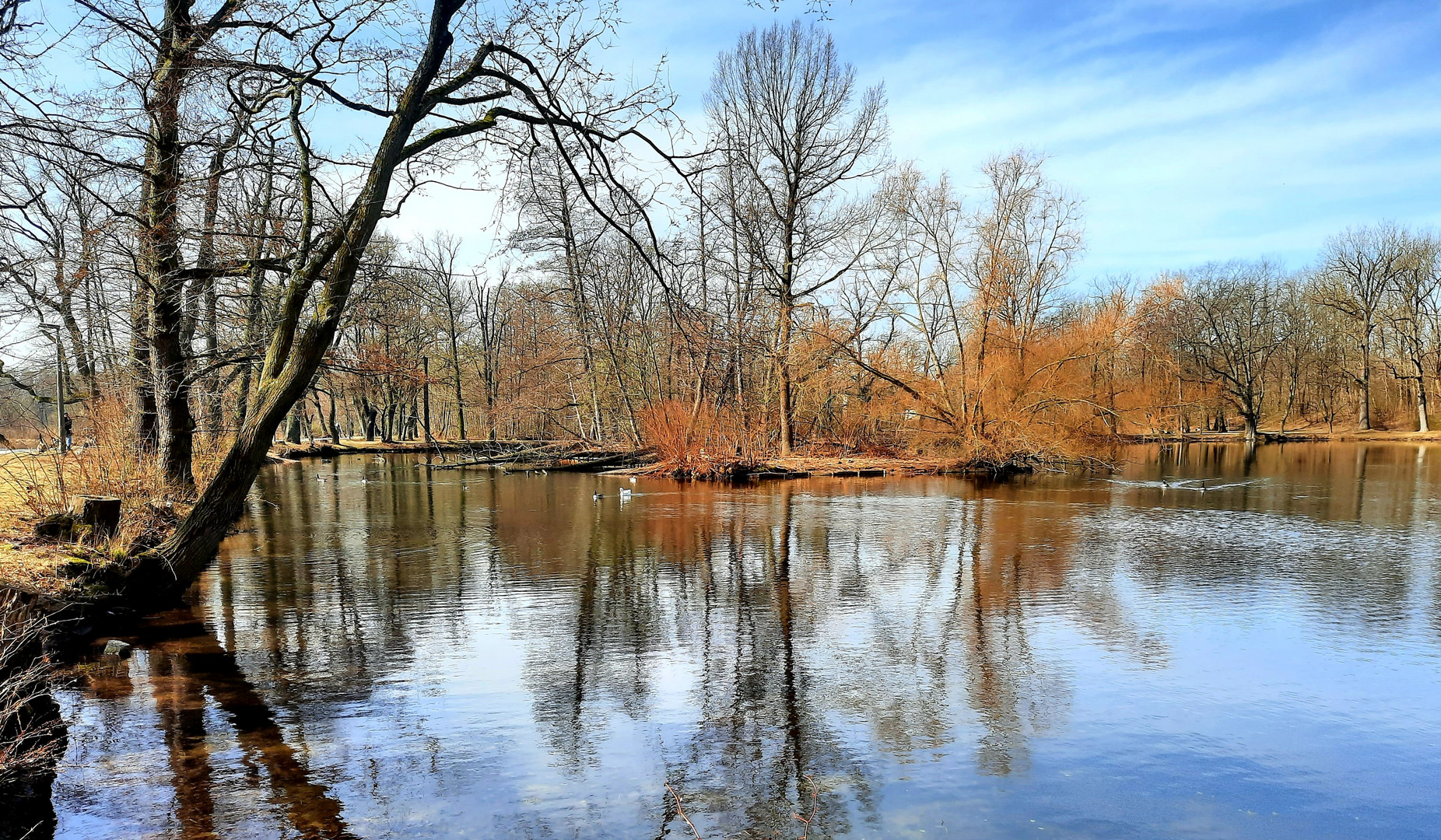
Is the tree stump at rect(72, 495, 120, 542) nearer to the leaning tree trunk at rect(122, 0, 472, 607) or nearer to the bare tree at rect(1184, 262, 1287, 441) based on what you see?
the leaning tree trunk at rect(122, 0, 472, 607)

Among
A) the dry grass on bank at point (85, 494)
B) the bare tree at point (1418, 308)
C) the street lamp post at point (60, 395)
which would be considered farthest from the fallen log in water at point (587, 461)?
the bare tree at point (1418, 308)

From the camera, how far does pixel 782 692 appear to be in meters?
6.99

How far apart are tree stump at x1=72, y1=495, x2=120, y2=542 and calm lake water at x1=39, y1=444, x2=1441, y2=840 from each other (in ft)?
4.12

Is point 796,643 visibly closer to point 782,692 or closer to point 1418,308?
point 782,692

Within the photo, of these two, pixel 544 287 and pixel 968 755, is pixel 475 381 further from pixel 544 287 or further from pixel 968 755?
pixel 968 755

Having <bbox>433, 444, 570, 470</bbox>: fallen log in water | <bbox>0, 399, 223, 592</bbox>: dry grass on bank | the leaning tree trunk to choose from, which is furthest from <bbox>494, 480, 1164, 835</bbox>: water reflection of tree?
<bbox>433, 444, 570, 470</bbox>: fallen log in water

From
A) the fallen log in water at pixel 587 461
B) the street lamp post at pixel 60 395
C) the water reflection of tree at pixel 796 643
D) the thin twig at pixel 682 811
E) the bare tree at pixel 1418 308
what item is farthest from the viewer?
the bare tree at pixel 1418 308

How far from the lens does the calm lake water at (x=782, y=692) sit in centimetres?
511

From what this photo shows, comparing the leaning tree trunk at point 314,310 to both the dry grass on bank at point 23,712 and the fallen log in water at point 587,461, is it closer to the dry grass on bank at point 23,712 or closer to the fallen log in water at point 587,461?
the dry grass on bank at point 23,712

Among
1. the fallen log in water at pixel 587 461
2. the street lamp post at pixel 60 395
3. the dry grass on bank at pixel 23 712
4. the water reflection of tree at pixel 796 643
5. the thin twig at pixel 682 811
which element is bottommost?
the thin twig at pixel 682 811

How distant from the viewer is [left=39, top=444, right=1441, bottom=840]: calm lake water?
16.8ft

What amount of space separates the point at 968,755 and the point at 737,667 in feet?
7.83

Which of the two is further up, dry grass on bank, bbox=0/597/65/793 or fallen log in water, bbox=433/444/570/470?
Answer: fallen log in water, bbox=433/444/570/470

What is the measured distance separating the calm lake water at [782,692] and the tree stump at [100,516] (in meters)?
1.26
